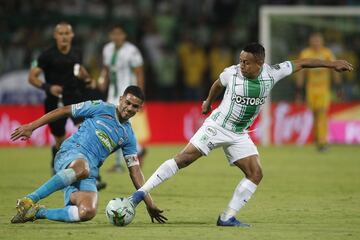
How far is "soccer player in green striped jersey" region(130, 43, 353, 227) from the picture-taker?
916cm

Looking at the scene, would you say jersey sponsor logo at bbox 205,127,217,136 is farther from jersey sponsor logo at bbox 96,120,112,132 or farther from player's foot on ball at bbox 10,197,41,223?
player's foot on ball at bbox 10,197,41,223

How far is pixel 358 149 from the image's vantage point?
20.7 meters

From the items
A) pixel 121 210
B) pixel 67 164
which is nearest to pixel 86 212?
pixel 121 210

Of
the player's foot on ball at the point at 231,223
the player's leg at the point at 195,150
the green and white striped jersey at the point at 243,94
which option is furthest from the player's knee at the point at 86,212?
the green and white striped jersey at the point at 243,94

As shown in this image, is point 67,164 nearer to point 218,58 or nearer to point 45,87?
point 45,87

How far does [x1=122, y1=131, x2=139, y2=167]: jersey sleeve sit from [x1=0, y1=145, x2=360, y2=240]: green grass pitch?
2.02ft

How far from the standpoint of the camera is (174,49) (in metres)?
24.1

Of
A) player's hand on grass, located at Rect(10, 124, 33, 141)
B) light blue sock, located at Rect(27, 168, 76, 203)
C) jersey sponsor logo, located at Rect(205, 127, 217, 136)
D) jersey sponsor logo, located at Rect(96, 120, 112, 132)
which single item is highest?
Answer: player's hand on grass, located at Rect(10, 124, 33, 141)

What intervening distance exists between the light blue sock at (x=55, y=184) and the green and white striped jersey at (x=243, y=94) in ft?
5.48

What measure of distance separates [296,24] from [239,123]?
13526 millimetres

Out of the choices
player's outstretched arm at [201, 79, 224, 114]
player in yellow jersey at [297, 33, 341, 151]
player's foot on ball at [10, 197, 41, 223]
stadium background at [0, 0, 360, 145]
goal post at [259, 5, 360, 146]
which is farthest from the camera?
goal post at [259, 5, 360, 146]

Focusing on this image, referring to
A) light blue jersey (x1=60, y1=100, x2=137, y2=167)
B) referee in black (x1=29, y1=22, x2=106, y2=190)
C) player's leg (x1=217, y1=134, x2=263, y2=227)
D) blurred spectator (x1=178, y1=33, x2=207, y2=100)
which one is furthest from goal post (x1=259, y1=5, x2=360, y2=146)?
light blue jersey (x1=60, y1=100, x2=137, y2=167)

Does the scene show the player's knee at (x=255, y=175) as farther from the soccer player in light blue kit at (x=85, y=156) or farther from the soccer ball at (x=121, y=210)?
the soccer ball at (x=121, y=210)

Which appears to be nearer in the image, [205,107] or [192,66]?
[205,107]
